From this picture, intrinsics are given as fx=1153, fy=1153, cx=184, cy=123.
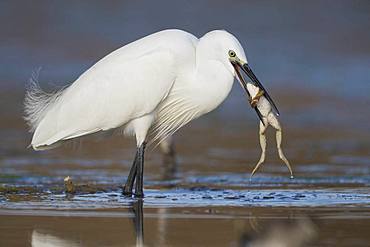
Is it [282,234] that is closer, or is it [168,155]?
[282,234]

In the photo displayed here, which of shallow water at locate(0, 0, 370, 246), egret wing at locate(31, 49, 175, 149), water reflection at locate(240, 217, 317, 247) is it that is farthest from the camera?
egret wing at locate(31, 49, 175, 149)

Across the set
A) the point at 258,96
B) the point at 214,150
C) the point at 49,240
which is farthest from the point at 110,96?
the point at 214,150

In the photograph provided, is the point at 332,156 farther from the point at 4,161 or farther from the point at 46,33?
the point at 46,33

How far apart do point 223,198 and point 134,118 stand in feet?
3.73

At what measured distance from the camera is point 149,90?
33.1ft

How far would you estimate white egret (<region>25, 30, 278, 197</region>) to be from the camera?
985 centimetres

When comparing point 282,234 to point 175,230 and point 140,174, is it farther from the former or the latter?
point 140,174

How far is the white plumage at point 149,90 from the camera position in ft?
32.4

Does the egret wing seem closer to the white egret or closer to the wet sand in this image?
the white egret

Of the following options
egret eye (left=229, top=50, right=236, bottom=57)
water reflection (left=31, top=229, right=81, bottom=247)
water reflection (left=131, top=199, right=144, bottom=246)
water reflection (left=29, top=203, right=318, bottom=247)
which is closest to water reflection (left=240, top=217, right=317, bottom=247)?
water reflection (left=29, top=203, right=318, bottom=247)

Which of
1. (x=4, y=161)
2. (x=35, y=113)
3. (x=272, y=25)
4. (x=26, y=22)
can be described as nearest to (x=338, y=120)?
(x=4, y=161)

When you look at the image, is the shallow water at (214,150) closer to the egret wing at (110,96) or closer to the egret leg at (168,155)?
the egret leg at (168,155)

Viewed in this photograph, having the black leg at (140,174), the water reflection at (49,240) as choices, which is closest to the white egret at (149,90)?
the black leg at (140,174)

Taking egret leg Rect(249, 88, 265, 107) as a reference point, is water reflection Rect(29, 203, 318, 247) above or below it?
below
